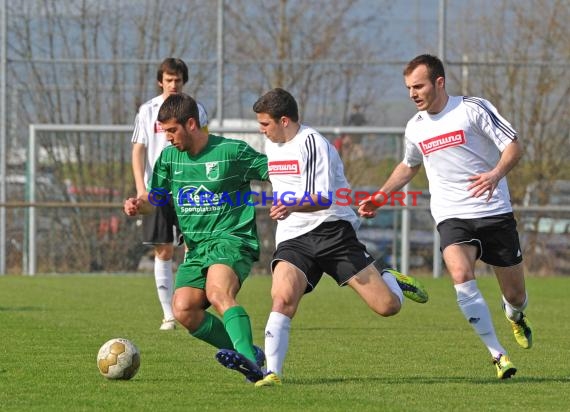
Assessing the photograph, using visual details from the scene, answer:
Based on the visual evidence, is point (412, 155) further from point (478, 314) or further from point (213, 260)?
point (213, 260)

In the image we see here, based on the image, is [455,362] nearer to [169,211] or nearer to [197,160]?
[197,160]

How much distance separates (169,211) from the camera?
10.4 meters

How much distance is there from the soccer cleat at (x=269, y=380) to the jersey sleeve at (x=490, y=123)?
208 centimetres

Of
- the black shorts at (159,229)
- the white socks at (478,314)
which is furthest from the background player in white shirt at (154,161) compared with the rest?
the white socks at (478,314)

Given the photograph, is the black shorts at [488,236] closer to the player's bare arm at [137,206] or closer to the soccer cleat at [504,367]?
the soccer cleat at [504,367]

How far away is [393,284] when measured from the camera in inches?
309

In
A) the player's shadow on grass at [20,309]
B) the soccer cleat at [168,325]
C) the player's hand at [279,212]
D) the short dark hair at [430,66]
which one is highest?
the short dark hair at [430,66]

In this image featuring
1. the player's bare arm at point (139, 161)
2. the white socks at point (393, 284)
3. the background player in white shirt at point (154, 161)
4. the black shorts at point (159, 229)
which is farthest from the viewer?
the player's bare arm at point (139, 161)

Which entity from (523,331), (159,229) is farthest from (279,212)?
(159,229)

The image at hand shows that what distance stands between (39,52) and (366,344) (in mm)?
11878

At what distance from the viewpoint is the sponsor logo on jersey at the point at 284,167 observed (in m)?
7.24

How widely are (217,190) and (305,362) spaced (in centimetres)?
155

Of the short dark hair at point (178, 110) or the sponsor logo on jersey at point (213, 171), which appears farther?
the sponsor logo on jersey at point (213, 171)

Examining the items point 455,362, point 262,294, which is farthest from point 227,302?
point 262,294
